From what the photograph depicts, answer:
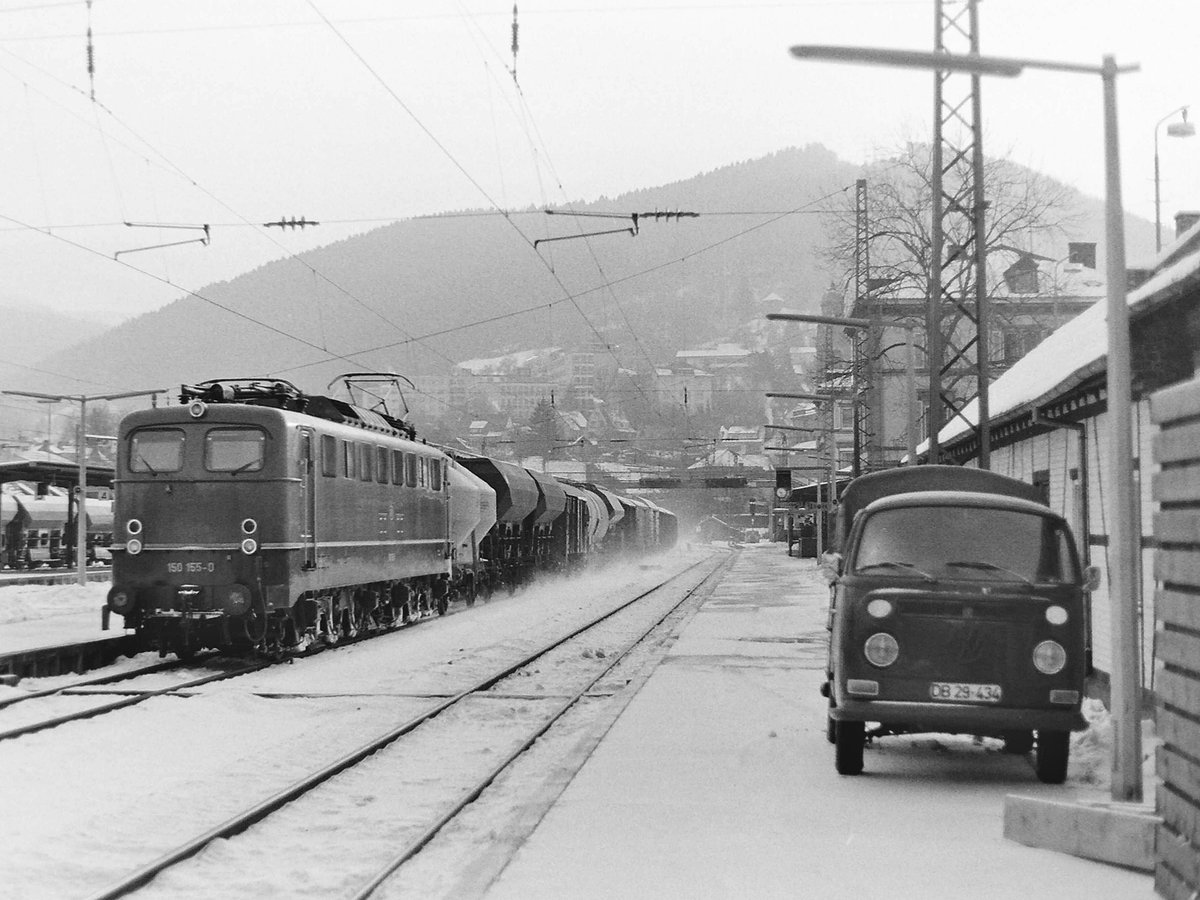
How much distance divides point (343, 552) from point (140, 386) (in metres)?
76.8

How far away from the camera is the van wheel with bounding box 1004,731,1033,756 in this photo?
11180 mm

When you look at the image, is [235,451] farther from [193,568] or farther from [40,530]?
[40,530]

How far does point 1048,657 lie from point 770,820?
8.26ft

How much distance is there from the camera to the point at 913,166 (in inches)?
1825

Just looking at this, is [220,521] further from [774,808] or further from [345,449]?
[774,808]

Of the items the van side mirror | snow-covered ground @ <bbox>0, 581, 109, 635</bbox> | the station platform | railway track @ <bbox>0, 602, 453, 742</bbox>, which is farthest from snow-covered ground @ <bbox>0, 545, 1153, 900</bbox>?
snow-covered ground @ <bbox>0, 581, 109, 635</bbox>

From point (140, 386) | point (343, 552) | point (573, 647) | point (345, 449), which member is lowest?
point (573, 647)

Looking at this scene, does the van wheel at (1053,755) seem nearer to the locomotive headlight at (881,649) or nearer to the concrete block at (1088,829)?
the locomotive headlight at (881,649)

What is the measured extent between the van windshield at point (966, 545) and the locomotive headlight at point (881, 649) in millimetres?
489

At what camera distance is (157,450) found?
62.7 ft

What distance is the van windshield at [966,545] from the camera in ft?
33.8

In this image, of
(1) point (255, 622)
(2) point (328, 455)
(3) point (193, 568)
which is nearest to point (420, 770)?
(1) point (255, 622)

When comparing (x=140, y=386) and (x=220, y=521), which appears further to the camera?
(x=140, y=386)

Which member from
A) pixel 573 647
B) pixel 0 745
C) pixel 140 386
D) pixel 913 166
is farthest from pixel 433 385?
pixel 0 745
